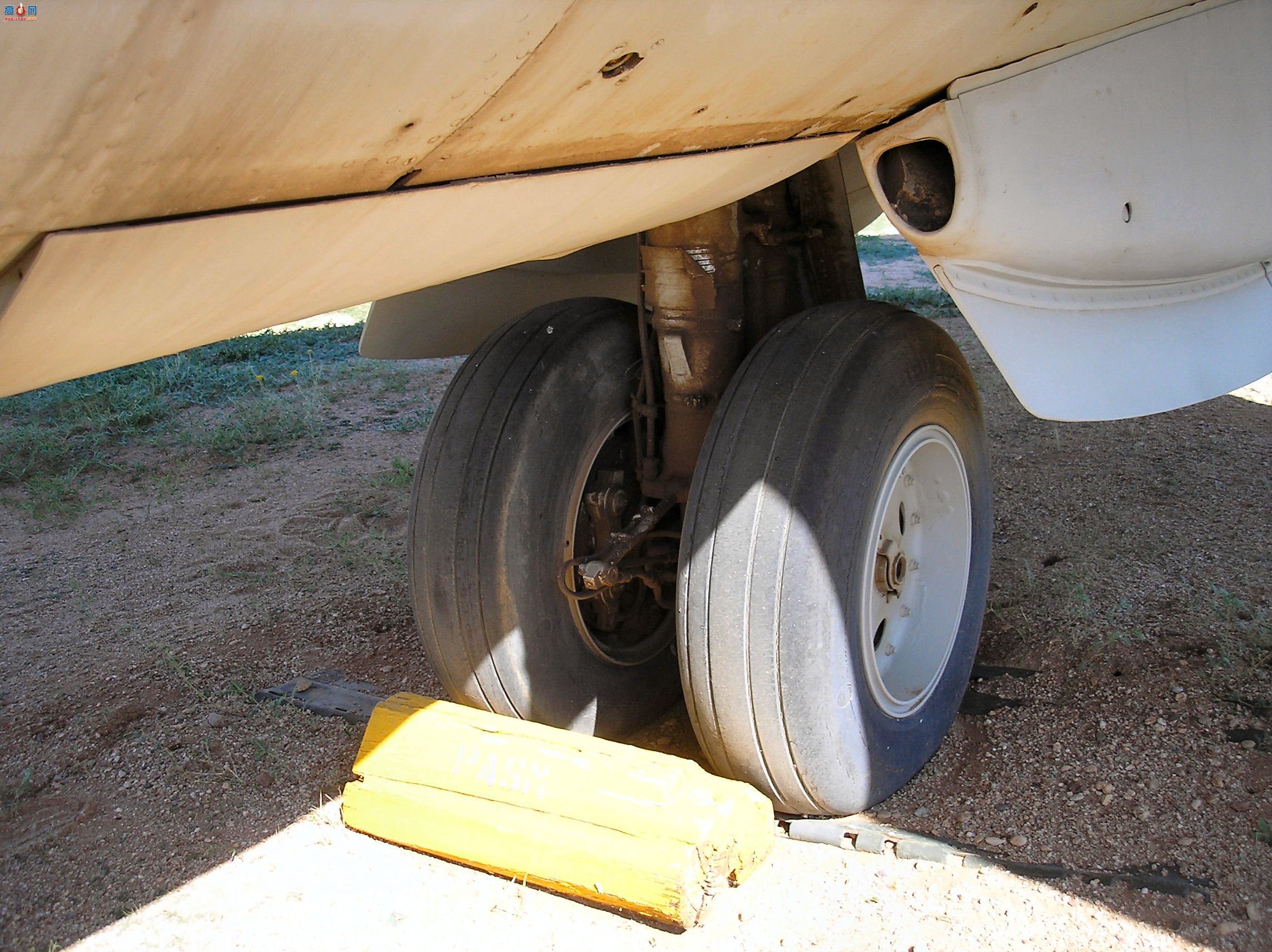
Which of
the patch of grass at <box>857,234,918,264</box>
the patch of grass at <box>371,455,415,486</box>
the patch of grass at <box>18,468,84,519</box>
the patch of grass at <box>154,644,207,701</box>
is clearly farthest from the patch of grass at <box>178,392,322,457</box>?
the patch of grass at <box>857,234,918,264</box>

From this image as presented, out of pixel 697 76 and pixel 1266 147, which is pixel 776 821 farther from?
pixel 1266 147

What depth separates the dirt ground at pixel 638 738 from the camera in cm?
200

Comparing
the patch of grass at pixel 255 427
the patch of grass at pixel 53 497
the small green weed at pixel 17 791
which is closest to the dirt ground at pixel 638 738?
the small green weed at pixel 17 791

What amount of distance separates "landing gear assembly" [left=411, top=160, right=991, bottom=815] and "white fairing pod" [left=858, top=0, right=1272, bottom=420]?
28 centimetres

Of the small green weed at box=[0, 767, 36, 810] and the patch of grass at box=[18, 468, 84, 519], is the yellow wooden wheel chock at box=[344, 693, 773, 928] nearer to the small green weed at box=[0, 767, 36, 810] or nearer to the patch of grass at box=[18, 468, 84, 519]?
the small green weed at box=[0, 767, 36, 810]

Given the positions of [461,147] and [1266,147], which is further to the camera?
[1266,147]

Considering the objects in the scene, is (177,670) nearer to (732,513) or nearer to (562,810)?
(562,810)

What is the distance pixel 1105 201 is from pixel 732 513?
3.04 ft

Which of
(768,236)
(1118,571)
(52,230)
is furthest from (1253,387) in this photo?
(52,230)

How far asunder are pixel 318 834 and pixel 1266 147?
2.52m

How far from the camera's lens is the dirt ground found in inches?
78.8

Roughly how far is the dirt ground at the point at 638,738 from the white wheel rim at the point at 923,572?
218 mm

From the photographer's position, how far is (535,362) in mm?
2426

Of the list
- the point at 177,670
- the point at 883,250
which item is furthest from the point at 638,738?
the point at 883,250
